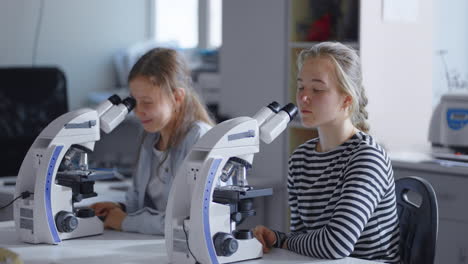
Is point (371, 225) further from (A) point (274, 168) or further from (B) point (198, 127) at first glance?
(A) point (274, 168)

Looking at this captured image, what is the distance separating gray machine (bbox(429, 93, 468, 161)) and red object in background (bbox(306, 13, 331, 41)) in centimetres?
65

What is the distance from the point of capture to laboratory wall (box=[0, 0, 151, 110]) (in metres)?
4.49

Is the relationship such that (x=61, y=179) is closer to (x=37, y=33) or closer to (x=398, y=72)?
(x=398, y=72)

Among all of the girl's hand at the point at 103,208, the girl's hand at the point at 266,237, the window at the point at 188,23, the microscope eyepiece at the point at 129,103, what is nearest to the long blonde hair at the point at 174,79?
the microscope eyepiece at the point at 129,103

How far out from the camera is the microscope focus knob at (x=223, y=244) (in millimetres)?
1812

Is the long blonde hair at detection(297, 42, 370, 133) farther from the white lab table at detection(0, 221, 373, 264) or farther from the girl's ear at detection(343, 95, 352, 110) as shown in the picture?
the white lab table at detection(0, 221, 373, 264)

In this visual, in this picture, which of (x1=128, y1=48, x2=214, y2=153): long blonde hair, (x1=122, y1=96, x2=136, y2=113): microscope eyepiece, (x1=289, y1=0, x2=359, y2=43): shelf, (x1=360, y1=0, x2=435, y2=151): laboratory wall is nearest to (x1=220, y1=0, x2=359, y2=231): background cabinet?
(x1=289, y1=0, x2=359, y2=43): shelf

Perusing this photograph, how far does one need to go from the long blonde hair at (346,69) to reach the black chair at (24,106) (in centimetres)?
192

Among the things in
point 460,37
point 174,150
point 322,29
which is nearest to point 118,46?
point 322,29

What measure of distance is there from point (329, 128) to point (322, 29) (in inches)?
65.3

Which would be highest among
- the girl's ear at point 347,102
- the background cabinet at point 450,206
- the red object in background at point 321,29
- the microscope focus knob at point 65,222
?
the red object in background at point 321,29

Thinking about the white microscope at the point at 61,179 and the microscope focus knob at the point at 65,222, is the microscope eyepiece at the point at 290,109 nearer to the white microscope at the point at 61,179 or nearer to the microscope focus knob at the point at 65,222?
the white microscope at the point at 61,179

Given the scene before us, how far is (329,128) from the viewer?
210cm

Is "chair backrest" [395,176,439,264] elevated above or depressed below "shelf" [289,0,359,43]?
below
